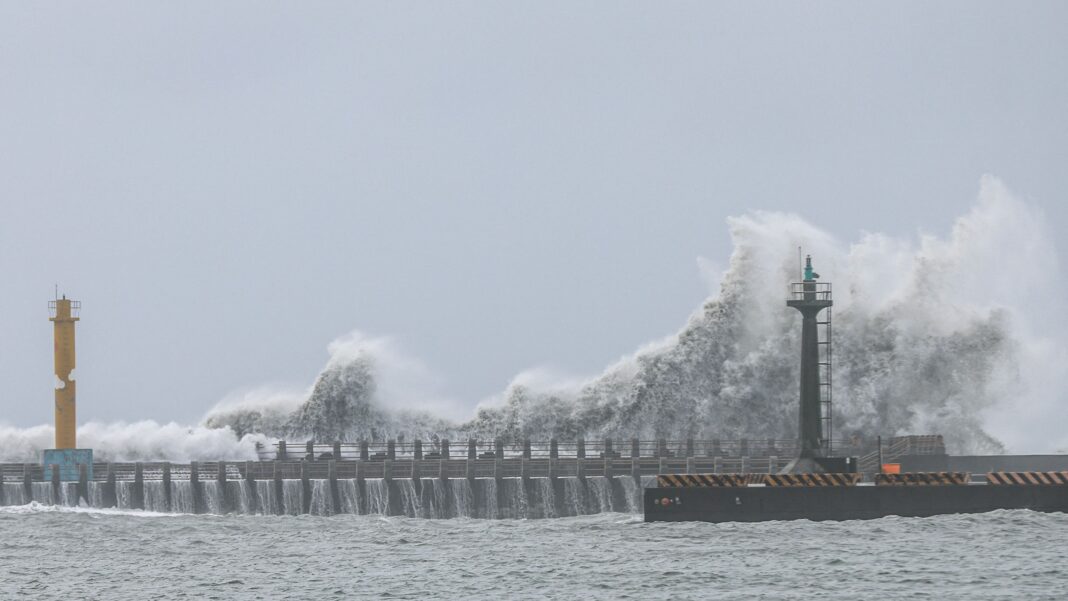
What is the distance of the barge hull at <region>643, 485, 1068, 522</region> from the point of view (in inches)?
2255

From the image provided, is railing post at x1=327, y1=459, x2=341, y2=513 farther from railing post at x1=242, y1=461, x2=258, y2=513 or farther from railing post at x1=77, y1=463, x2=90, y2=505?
railing post at x1=77, y1=463, x2=90, y2=505

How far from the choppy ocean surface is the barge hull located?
0.57 metres

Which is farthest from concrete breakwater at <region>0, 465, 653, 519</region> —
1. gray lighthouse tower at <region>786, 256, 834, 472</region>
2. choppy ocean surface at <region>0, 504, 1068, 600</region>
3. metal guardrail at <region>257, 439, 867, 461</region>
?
gray lighthouse tower at <region>786, 256, 834, 472</region>

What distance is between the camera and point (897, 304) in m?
86.6

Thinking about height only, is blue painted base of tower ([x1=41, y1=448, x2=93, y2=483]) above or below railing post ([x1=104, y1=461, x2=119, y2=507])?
above

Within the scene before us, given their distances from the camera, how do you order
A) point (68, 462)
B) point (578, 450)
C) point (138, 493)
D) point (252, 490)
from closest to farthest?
point (578, 450)
point (252, 490)
point (138, 493)
point (68, 462)

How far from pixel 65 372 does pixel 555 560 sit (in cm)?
3034

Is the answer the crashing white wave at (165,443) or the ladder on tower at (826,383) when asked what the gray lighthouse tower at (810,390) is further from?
the crashing white wave at (165,443)

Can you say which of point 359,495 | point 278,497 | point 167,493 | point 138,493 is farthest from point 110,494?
point 359,495

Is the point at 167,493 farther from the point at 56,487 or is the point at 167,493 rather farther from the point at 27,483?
the point at 27,483

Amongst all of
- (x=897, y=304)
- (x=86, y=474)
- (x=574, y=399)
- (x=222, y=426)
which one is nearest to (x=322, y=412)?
(x=222, y=426)

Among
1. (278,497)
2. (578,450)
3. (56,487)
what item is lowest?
(278,497)

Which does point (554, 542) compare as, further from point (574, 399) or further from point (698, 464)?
point (574, 399)

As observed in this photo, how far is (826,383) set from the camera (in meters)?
61.1
